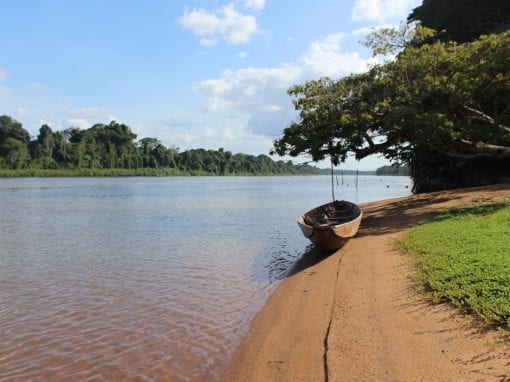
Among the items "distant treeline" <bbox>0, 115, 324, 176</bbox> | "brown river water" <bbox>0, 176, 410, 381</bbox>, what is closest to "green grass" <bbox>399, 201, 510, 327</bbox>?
"brown river water" <bbox>0, 176, 410, 381</bbox>

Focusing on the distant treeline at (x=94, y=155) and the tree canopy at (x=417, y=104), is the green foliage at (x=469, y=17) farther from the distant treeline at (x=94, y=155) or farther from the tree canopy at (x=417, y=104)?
the distant treeline at (x=94, y=155)

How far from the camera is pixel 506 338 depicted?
15.7ft

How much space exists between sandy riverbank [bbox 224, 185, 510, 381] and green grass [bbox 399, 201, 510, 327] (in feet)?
0.97

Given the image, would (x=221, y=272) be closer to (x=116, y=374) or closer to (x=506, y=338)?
(x=116, y=374)

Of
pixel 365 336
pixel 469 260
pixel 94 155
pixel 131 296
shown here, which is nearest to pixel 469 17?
pixel 469 260

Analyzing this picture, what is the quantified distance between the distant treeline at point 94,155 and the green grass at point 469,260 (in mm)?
98939

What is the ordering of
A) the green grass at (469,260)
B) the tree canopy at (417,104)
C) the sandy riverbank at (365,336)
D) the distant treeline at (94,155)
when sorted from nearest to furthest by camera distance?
the sandy riverbank at (365,336) < the green grass at (469,260) < the tree canopy at (417,104) < the distant treeline at (94,155)

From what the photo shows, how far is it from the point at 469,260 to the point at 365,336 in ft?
9.55

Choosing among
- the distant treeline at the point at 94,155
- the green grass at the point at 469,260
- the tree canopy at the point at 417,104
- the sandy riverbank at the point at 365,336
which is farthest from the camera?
the distant treeline at the point at 94,155

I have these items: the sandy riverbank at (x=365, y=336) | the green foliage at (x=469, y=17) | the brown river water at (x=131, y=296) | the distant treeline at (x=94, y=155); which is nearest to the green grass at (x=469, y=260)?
the sandy riverbank at (x=365, y=336)

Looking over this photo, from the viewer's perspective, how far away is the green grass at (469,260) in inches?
223

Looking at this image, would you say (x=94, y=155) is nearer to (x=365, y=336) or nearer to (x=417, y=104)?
(x=417, y=104)

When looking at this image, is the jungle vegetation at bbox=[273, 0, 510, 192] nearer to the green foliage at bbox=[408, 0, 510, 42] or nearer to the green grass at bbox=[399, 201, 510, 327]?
the green grass at bbox=[399, 201, 510, 327]

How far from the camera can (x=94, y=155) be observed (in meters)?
111
